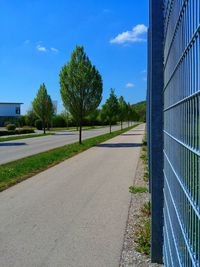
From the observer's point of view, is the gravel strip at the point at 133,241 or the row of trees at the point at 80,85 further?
the row of trees at the point at 80,85

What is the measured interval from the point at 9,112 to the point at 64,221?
102m

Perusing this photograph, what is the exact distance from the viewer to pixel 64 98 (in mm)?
30047

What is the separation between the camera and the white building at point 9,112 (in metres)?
105

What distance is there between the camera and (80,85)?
29297 millimetres

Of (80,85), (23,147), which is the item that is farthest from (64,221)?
(80,85)

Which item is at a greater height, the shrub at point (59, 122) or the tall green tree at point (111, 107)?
the tall green tree at point (111, 107)

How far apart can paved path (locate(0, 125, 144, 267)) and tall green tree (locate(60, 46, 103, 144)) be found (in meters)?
17.6

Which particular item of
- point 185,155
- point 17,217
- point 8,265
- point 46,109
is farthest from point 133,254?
point 46,109

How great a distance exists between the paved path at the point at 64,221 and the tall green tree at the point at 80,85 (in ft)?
57.7

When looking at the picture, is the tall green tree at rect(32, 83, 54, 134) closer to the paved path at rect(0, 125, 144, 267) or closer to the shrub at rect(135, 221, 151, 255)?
the paved path at rect(0, 125, 144, 267)

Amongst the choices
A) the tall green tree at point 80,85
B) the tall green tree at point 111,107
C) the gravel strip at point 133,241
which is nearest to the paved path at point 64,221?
the gravel strip at point 133,241

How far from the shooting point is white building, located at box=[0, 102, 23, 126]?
104812 mm

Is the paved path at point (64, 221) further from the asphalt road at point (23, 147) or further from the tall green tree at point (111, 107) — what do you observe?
the tall green tree at point (111, 107)

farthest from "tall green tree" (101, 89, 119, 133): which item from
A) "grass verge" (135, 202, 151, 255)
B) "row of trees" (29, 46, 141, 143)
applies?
"grass verge" (135, 202, 151, 255)
